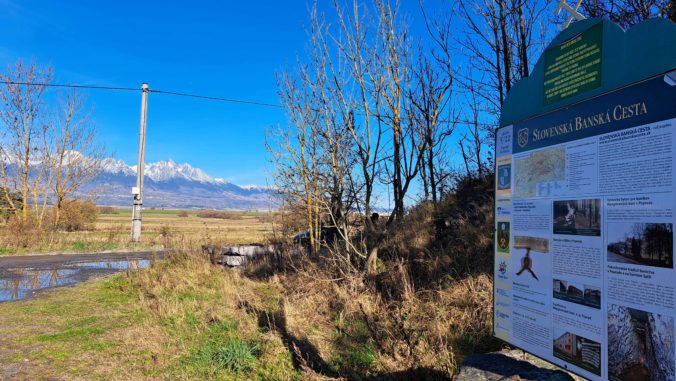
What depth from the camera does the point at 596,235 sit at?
7.13 feet

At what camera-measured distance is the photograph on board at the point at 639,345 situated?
187 cm

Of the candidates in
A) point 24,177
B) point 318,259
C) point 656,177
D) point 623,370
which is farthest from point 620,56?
point 24,177

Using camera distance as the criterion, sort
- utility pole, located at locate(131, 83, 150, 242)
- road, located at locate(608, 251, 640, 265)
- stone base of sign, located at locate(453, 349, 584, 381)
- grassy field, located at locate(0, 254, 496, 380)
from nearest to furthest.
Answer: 1. road, located at locate(608, 251, 640, 265)
2. stone base of sign, located at locate(453, 349, 584, 381)
3. grassy field, located at locate(0, 254, 496, 380)
4. utility pole, located at locate(131, 83, 150, 242)

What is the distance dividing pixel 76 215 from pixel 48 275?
70.8 feet

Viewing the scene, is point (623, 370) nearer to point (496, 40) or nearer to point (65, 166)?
point (496, 40)

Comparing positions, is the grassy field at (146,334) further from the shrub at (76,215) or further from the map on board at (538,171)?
the shrub at (76,215)

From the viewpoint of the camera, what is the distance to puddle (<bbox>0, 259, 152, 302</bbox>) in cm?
990

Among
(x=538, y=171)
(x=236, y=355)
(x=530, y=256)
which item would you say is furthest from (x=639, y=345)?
(x=236, y=355)

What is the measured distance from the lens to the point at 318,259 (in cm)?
1031

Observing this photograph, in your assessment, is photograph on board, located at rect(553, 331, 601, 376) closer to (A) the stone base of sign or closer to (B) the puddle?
(A) the stone base of sign

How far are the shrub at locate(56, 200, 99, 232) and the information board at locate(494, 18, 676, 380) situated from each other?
24.5m

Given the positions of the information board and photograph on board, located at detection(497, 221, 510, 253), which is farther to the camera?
photograph on board, located at detection(497, 221, 510, 253)

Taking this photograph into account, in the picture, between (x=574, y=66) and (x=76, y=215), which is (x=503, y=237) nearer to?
(x=574, y=66)

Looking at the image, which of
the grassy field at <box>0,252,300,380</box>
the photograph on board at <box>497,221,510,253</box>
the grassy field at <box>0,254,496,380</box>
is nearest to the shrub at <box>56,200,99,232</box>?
the grassy field at <box>0,252,300,380</box>
